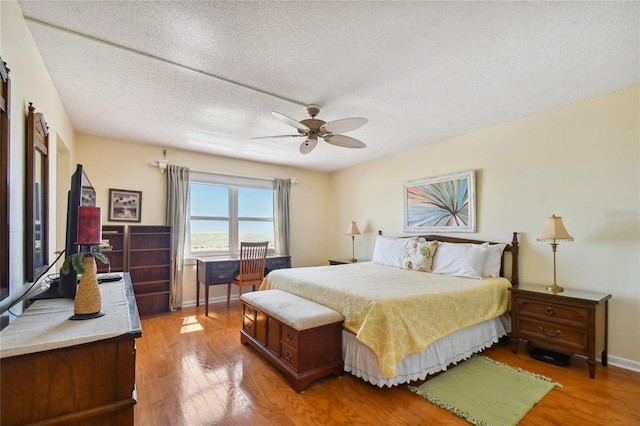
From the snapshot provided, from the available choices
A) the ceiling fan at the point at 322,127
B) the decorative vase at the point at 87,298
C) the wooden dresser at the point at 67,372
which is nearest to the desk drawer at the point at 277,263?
the ceiling fan at the point at 322,127

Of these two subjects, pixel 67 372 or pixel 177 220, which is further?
pixel 177 220

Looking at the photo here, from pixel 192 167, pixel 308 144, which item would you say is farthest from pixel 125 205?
pixel 308 144

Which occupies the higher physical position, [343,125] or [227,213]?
[343,125]

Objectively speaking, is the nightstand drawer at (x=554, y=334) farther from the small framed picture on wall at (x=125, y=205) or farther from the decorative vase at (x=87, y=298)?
the small framed picture on wall at (x=125, y=205)

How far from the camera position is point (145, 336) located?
327 centimetres

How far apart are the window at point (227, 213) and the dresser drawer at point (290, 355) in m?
2.91

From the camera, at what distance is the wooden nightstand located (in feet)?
7.84

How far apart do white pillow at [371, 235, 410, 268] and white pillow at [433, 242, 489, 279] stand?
547 millimetres

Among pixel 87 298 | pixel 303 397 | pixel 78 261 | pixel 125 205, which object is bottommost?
pixel 303 397

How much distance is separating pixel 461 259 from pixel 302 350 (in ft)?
7.06

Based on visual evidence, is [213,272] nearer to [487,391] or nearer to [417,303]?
[417,303]

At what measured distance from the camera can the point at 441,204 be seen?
4008mm

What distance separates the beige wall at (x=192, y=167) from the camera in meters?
3.99

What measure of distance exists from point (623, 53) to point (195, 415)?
387 cm
